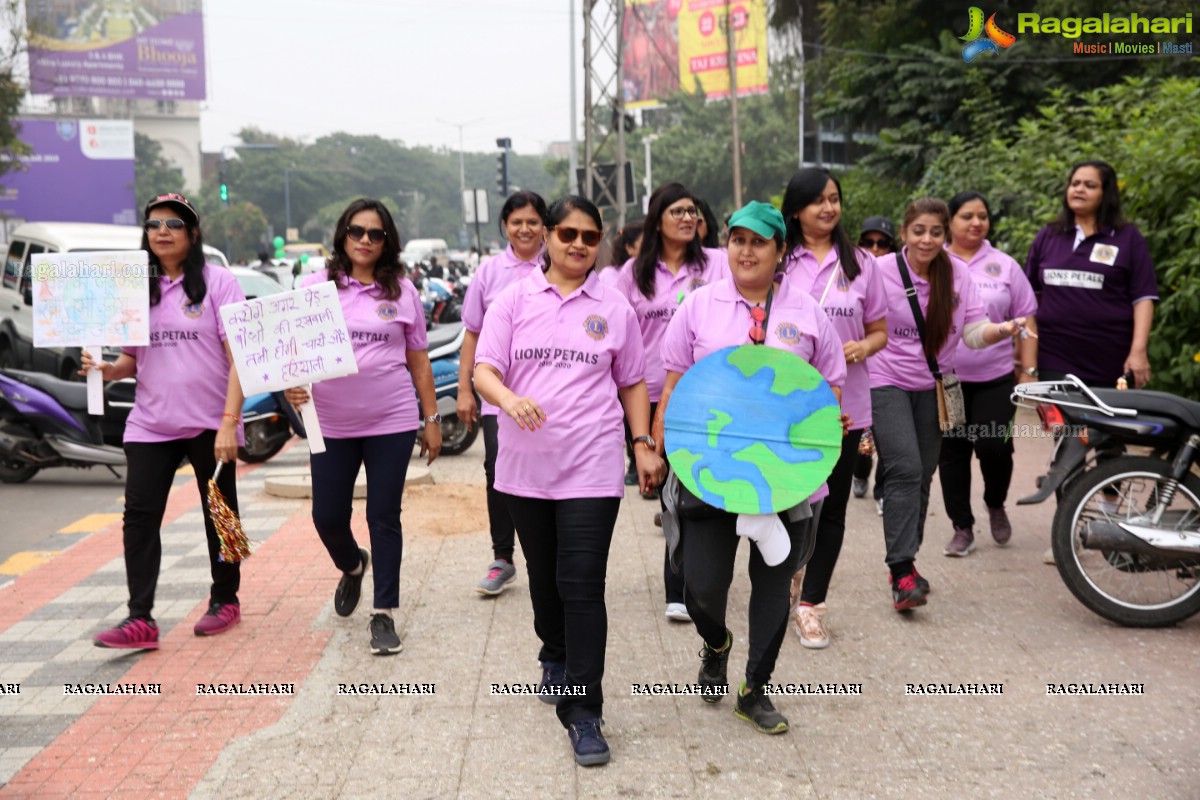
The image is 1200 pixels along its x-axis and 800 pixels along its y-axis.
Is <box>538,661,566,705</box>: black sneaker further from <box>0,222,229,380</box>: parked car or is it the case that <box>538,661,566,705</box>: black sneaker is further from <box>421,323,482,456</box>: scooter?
<box>0,222,229,380</box>: parked car

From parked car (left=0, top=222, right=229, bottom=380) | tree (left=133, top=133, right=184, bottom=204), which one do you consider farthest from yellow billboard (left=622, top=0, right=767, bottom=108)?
parked car (left=0, top=222, right=229, bottom=380)

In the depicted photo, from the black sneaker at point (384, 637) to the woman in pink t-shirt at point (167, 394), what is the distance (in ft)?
2.88

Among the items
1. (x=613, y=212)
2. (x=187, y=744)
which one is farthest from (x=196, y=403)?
(x=613, y=212)

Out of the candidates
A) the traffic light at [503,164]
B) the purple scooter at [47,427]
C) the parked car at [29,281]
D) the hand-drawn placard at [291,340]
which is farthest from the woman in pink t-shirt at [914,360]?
the traffic light at [503,164]

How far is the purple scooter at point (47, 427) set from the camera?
32.3 ft

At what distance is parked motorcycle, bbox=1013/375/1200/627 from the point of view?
525 centimetres

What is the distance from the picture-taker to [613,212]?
22516 mm

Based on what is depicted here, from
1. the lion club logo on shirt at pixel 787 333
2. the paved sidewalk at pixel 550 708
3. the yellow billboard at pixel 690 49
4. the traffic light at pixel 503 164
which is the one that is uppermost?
the yellow billboard at pixel 690 49

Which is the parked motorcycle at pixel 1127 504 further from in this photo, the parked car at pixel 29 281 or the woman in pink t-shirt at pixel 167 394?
the parked car at pixel 29 281

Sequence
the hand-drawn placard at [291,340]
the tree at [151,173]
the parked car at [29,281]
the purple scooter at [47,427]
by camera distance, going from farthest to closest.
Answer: the tree at [151,173] < the parked car at [29,281] < the purple scooter at [47,427] < the hand-drawn placard at [291,340]

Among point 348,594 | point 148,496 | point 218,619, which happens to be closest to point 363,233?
point 148,496

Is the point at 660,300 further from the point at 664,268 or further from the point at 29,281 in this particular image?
the point at 29,281

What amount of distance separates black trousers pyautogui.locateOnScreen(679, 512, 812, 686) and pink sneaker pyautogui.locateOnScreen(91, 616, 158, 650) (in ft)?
7.84

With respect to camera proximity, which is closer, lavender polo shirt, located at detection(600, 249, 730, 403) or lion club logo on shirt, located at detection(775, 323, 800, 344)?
lion club logo on shirt, located at detection(775, 323, 800, 344)
